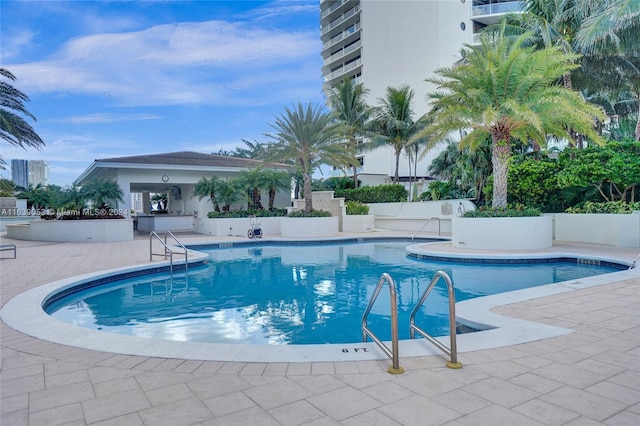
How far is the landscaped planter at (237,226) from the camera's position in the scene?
19328 millimetres

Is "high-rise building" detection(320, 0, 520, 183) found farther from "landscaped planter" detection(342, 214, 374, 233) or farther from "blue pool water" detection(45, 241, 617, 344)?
"blue pool water" detection(45, 241, 617, 344)

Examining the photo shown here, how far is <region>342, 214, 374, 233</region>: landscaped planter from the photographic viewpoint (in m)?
20.3

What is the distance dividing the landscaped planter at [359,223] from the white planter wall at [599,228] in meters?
8.56

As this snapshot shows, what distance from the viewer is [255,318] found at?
647 cm

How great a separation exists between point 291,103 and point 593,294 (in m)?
15.0

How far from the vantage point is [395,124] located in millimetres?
26125

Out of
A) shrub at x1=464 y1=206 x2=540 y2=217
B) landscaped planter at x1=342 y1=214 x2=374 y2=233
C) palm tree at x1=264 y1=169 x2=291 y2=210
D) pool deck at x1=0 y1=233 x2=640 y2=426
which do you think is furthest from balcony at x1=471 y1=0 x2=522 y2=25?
pool deck at x1=0 y1=233 x2=640 y2=426

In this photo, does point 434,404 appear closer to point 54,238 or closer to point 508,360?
point 508,360

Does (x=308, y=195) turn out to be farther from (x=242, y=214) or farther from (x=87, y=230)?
(x=87, y=230)

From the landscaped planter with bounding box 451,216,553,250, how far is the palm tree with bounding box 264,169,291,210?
37.5ft

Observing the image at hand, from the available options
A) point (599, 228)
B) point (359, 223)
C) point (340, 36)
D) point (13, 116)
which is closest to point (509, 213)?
point (599, 228)

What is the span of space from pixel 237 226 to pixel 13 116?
1003 cm

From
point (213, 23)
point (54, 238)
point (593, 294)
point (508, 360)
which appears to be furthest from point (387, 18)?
point (508, 360)

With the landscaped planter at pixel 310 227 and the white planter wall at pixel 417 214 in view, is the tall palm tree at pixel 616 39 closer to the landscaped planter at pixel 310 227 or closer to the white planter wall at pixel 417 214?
the white planter wall at pixel 417 214
